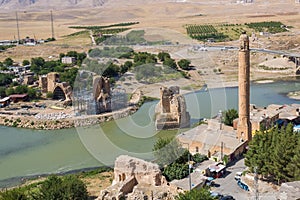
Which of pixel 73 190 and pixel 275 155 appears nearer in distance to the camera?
pixel 73 190

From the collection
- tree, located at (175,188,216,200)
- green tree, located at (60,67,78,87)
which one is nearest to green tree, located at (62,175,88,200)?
tree, located at (175,188,216,200)

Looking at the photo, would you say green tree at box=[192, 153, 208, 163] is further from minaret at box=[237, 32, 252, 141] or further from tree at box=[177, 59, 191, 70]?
tree at box=[177, 59, 191, 70]

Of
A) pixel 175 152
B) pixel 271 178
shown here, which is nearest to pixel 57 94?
pixel 175 152

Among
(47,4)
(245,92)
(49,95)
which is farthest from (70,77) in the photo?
(47,4)

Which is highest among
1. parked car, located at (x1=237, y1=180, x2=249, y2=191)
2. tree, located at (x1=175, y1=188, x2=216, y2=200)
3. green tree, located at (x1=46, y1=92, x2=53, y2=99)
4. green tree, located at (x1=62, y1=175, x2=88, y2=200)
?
green tree, located at (x1=46, y1=92, x2=53, y2=99)

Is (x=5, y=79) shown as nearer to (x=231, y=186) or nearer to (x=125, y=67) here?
(x=125, y=67)

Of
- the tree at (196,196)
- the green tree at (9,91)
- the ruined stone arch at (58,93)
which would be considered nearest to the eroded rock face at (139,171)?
the tree at (196,196)

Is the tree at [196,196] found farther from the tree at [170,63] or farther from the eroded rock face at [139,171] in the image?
the tree at [170,63]
